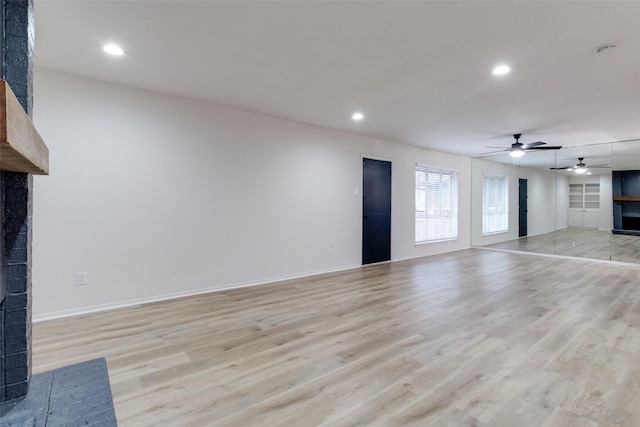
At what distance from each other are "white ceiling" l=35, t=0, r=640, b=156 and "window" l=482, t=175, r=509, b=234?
4274 millimetres

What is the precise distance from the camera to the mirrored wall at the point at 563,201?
22.1ft

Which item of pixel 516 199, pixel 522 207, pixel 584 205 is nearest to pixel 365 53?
pixel 584 205

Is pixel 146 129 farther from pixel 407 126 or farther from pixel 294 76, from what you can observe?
pixel 407 126

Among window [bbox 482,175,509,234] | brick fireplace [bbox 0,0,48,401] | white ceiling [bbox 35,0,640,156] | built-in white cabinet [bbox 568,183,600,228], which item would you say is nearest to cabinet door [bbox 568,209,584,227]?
built-in white cabinet [bbox 568,183,600,228]

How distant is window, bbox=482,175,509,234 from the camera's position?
28.7 feet

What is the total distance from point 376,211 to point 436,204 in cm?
226

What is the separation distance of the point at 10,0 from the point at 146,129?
2821 mm

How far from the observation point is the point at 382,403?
1870 millimetres

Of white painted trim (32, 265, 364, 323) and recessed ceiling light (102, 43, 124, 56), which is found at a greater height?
recessed ceiling light (102, 43, 124, 56)

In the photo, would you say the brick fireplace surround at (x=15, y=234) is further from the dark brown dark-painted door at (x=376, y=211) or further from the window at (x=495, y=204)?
the window at (x=495, y=204)

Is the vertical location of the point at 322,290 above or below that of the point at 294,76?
below

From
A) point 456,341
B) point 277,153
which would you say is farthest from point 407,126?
point 456,341

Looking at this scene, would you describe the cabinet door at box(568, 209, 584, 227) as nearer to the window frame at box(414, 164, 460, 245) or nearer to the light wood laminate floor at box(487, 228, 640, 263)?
the light wood laminate floor at box(487, 228, 640, 263)

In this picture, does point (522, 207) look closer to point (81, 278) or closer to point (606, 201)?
point (606, 201)
